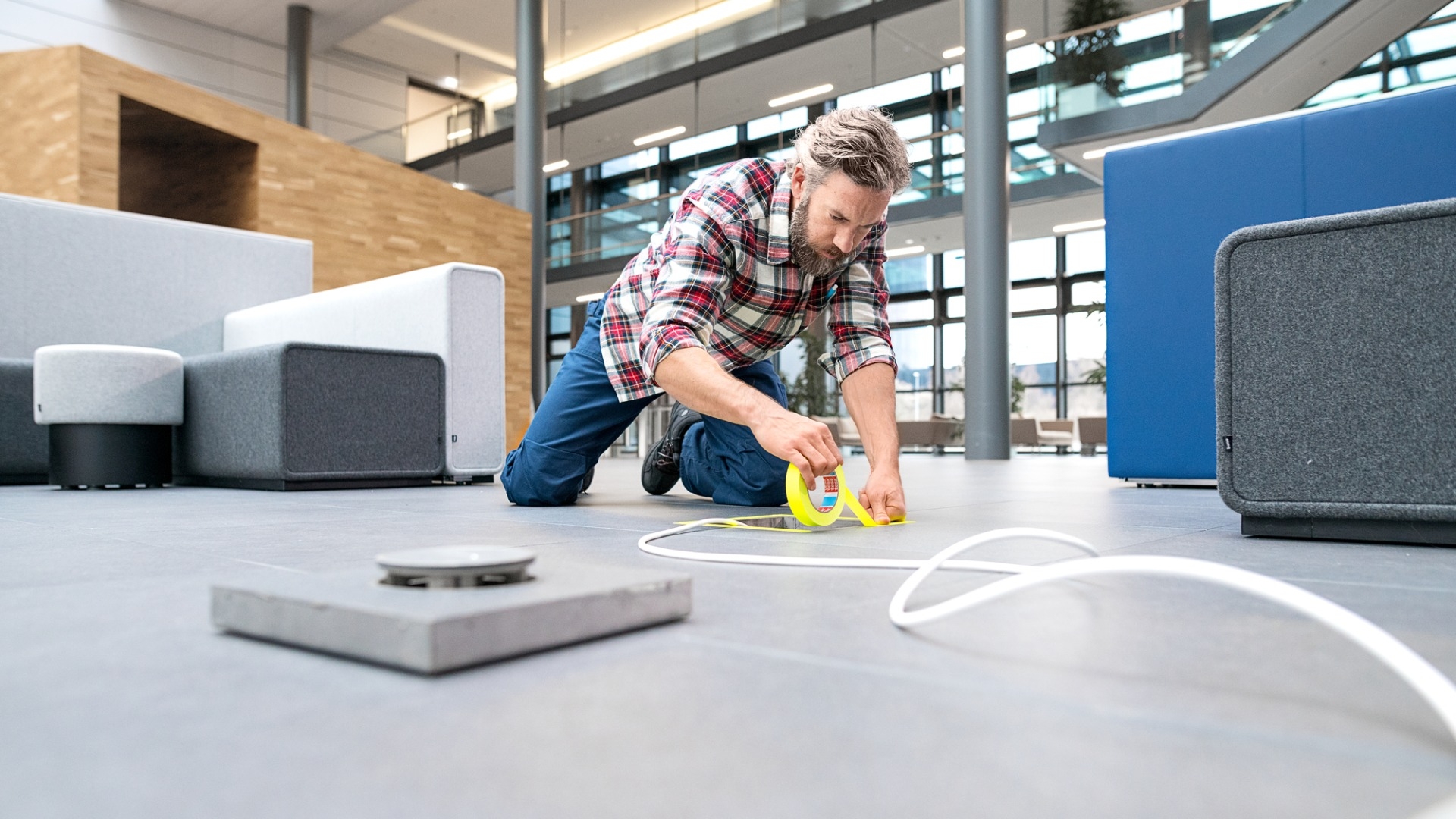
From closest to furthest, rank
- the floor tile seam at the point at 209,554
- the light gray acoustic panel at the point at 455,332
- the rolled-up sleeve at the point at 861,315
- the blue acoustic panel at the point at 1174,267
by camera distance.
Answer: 1. the floor tile seam at the point at 209,554
2. the rolled-up sleeve at the point at 861,315
3. the blue acoustic panel at the point at 1174,267
4. the light gray acoustic panel at the point at 455,332

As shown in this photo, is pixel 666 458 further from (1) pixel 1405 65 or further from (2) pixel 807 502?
(1) pixel 1405 65

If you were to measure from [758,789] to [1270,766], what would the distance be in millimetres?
230

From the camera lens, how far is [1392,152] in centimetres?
250

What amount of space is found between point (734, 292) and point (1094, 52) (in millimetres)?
6797

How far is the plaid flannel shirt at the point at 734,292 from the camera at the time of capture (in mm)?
1653

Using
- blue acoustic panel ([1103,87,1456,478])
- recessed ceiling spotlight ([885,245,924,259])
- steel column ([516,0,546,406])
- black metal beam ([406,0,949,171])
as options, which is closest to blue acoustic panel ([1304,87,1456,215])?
blue acoustic panel ([1103,87,1456,478])

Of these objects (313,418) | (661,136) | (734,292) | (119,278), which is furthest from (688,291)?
(661,136)

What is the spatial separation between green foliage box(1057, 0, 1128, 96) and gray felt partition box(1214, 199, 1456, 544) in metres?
6.81

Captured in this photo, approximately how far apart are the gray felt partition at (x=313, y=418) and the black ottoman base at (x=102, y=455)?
0.18m

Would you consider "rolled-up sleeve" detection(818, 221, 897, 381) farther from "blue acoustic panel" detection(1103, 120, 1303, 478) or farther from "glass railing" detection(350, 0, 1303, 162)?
"glass railing" detection(350, 0, 1303, 162)

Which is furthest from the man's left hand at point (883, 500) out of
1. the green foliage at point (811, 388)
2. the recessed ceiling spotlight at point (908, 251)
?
the green foliage at point (811, 388)

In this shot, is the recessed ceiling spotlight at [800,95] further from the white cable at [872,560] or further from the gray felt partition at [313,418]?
the white cable at [872,560]

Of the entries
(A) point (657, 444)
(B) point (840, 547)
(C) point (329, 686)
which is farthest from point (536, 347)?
(C) point (329, 686)

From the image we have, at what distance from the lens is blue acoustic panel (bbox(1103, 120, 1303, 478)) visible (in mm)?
2742
